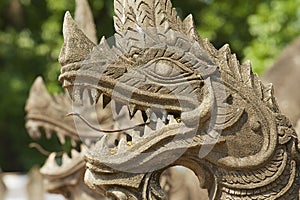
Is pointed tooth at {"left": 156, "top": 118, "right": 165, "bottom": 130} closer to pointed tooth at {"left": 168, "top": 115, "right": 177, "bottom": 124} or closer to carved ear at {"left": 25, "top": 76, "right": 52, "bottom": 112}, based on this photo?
pointed tooth at {"left": 168, "top": 115, "right": 177, "bottom": 124}

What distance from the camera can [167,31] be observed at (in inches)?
109

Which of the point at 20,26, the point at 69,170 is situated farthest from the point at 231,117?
the point at 20,26

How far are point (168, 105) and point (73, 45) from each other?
327mm

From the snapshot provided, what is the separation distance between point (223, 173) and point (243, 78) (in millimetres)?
303

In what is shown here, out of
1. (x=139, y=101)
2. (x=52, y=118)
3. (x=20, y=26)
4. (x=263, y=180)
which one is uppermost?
(x=20, y=26)

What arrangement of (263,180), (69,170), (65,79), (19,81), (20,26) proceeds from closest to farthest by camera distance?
1. (65,79)
2. (263,180)
3. (69,170)
4. (19,81)
5. (20,26)

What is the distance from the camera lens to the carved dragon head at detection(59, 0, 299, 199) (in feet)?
8.90

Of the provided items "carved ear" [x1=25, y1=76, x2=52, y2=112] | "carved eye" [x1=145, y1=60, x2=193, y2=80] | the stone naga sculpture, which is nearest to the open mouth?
"carved eye" [x1=145, y1=60, x2=193, y2=80]

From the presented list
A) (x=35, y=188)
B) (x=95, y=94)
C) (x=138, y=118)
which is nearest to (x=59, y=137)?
(x=138, y=118)

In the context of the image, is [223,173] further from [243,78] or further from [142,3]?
[142,3]

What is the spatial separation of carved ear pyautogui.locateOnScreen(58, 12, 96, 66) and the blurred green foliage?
21.8ft

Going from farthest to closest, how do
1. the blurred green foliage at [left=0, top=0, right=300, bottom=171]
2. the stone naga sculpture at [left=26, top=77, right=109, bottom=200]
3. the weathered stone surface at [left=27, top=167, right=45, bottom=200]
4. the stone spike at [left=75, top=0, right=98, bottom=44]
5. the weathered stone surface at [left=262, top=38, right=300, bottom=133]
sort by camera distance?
the blurred green foliage at [left=0, top=0, right=300, bottom=171] < the weathered stone surface at [left=27, top=167, right=45, bottom=200] < the weathered stone surface at [left=262, top=38, right=300, bottom=133] < the stone spike at [left=75, top=0, right=98, bottom=44] < the stone naga sculpture at [left=26, top=77, right=109, bottom=200]

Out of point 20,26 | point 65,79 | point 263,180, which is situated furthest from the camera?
point 20,26

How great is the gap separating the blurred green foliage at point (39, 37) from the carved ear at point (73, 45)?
6650 millimetres
